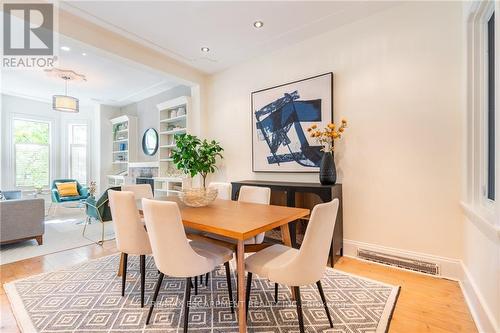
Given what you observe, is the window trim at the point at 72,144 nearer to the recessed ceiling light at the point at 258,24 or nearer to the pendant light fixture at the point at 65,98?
the pendant light fixture at the point at 65,98

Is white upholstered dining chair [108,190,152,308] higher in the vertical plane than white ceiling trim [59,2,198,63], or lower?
lower

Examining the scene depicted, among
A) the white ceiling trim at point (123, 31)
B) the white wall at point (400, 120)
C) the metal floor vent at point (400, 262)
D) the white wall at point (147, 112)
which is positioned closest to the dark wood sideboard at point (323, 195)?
the white wall at point (400, 120)

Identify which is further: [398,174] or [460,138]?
[398,174]

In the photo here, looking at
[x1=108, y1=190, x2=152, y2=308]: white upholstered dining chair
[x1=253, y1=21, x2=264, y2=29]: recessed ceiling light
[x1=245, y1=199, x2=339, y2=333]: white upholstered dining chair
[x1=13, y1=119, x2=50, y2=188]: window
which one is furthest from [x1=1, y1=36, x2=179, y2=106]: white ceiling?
[x1=245, y1=199, x2=339, y2=333]: white upholstered dining chair

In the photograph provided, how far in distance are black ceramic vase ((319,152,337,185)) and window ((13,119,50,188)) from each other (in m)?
7.02

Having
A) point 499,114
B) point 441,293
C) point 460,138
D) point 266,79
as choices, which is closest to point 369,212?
point 441,293

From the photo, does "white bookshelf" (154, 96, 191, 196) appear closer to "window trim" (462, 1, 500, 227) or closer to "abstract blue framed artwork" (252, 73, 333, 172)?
"abstract blue framed artwork" (252, 73, 333, 172)

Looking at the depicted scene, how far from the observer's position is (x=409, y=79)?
8.07 feet

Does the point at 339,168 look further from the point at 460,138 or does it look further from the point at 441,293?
the point at 441,293

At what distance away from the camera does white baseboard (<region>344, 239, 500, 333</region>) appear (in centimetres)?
152

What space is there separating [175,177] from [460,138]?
4.39 m

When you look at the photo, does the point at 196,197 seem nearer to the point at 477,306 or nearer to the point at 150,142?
the point at 477,306

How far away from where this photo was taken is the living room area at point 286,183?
1.64 m

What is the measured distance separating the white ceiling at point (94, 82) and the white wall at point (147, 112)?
13 cm
